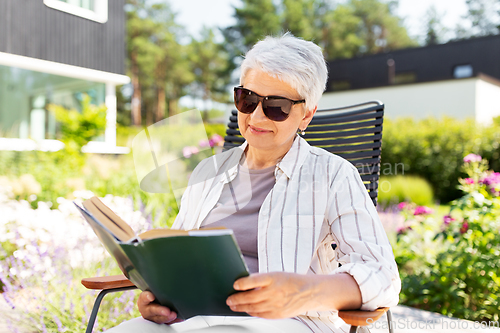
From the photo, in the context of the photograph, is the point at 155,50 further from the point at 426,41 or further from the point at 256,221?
the point at 256,221

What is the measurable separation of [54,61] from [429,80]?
11.6m

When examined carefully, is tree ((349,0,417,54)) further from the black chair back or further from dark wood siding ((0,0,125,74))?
the black chair back

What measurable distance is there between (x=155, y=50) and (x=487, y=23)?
1030 inches

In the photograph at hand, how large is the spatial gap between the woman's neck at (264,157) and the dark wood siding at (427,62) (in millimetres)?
17245

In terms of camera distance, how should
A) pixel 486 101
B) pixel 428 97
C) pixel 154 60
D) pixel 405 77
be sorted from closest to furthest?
pixel 486 101, pixel 428 97, pixel 405 77, pixel 154 60

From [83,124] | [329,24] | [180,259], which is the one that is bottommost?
[180,259]

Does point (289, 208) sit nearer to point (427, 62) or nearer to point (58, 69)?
point (58, 69)

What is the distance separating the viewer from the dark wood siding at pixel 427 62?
18641mm

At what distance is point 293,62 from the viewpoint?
141 cm

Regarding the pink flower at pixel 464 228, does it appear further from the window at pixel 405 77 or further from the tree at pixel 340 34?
the tree at pixel 340 34

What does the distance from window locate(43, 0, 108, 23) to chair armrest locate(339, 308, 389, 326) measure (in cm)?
975

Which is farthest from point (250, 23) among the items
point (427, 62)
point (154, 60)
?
point (427, 62)

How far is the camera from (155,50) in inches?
1056

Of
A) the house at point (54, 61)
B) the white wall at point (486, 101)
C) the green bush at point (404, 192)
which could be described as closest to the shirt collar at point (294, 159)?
the green bush at point (404, 192)
